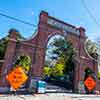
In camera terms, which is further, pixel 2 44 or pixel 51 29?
pixel 2 44

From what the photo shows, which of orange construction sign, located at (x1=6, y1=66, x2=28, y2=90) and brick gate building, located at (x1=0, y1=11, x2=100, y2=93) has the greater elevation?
brick gate building, located at (x1=0, y1=11, x2=100, y2=93)

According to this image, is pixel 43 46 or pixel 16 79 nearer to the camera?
pixel 16 79

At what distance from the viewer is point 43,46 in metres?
21.1

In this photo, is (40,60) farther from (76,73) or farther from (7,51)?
(76,73)

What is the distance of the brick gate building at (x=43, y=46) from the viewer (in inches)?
723

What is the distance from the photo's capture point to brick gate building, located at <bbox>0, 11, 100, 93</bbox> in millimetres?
18359

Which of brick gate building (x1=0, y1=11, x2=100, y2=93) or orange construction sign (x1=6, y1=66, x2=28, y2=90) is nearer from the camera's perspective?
orange construction sign (x1=6, y1=66, x2=28, y2=90)

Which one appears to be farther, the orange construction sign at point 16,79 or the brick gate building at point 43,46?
the brick gate building at point 43,46

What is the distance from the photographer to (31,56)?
1998 cm

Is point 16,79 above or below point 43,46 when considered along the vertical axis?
below

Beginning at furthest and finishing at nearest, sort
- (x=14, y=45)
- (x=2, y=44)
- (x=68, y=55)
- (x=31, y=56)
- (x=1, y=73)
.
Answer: (x=2, y=44), (x=68, y=55), (x=31, y=56), (x=14, y=45), (x=1, y=73)

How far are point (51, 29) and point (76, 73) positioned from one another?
22.1ft

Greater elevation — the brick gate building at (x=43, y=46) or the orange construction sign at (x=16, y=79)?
the brick gate building at (x=43, y=46)

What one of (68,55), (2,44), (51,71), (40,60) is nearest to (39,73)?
(40,60)
